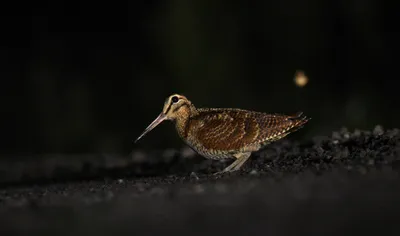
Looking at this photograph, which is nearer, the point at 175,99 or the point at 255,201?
the point at 255,201

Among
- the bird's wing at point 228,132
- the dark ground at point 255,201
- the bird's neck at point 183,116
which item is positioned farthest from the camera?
the bird's neck at point 183,116

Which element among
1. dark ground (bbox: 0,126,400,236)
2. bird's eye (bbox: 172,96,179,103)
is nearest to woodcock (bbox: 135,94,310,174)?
dark ground (bbox: 0,126,400,236)

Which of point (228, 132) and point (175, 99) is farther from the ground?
point (175, 99)

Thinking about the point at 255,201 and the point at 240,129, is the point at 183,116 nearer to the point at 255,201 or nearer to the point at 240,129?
the point at 240,129

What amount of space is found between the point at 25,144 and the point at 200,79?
4840 mm

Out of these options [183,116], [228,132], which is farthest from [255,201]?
[183,116]

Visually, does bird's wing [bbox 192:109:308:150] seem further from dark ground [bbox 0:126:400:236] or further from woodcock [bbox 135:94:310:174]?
dark ground [bbox 0:126:400:236]

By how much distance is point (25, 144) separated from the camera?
21406 mm

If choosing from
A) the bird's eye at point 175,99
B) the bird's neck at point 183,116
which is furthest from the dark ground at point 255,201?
the bird's eye at point 175,99

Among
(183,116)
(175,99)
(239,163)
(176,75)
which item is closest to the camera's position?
(239,163)

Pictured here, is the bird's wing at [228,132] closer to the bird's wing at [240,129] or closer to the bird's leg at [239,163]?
the bird's wing at [240,129]

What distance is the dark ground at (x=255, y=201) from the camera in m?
6.23

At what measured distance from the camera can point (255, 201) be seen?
23.1 ft

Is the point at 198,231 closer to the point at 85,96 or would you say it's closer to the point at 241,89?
the point at 241,89
